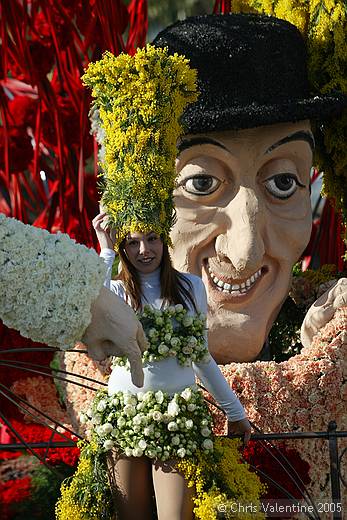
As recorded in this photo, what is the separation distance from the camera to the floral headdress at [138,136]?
297cm

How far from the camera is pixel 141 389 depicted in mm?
2848

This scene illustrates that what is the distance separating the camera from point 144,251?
2.94m

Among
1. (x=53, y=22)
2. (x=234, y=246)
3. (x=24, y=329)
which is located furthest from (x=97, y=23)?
(x=24, y=329)

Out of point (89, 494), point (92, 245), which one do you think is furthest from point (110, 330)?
point (92, 245)

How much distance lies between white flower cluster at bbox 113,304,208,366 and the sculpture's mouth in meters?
1.18

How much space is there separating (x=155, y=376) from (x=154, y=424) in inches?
6.0

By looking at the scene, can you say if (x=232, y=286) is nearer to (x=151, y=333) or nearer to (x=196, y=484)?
(x=151, y=333)

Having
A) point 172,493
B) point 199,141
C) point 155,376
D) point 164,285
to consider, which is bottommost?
point 172,493

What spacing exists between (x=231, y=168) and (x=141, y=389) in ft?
4.94

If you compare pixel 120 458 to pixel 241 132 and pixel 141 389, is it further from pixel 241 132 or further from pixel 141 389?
pixel 241 132

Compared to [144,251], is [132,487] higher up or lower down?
lower down

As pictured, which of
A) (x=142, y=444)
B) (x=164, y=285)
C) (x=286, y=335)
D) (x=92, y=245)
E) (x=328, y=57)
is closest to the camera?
(x=142, y=444)

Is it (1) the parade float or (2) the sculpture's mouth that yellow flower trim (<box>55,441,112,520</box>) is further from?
(2) the sculpture's mouth

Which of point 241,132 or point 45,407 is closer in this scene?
point 241,132
